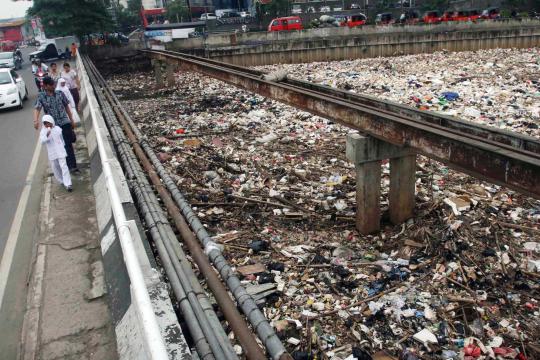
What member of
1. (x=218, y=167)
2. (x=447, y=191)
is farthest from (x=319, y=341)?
(x=218, y=167)

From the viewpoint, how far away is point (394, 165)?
582 centimetres

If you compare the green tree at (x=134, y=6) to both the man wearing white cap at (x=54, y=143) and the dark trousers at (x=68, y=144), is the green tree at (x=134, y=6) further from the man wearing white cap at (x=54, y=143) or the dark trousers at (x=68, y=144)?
the man wearing white cap at (x=54, y=143)

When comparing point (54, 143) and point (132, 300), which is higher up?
point (54, 143)

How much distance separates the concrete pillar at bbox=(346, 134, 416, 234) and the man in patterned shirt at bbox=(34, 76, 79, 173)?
17.6 ft

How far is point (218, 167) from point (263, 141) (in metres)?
1.90

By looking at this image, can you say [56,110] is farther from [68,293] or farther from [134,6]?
[134,6]

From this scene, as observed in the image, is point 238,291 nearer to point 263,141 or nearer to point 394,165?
point 394,165

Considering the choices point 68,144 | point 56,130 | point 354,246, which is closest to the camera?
point 354,246

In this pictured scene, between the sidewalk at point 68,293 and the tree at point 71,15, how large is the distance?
1253 inches

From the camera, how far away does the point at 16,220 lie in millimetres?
6605

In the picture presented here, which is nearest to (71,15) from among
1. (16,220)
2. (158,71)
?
(158,71)

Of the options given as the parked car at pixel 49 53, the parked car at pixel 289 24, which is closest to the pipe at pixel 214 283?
the parked car at pixel 289 24

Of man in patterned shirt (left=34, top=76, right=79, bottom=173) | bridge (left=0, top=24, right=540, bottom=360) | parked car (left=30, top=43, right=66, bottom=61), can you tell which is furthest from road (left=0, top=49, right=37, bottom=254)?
parked car (left=30, top=43, right=66, bottom=61)

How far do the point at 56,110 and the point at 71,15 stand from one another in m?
30.1
